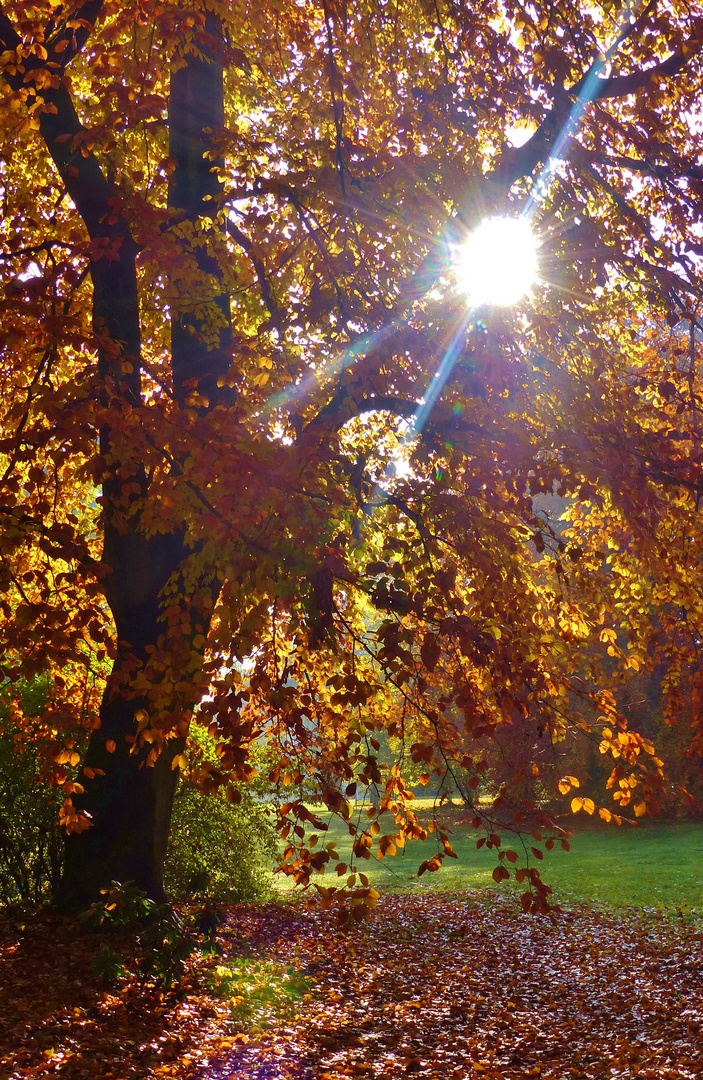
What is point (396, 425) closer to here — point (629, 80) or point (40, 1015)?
point (629, 80)

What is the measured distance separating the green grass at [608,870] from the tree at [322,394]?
278 inches

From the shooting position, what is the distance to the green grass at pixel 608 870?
1509cm

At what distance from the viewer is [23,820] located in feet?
31.0

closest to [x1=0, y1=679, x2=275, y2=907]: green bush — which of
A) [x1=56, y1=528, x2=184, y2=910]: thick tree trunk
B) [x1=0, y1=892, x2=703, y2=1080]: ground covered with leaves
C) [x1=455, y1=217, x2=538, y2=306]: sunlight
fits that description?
[x1=56, y1=528, x2=184, y2=910]: thick tree trunk

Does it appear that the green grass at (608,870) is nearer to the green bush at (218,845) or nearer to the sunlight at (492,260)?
the green bush at (218,845)

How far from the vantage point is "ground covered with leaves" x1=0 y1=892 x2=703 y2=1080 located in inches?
234

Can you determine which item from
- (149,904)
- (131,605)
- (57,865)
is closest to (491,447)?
(131,605)

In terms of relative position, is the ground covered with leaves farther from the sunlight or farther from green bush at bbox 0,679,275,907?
the sunlight

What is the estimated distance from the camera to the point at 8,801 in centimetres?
938

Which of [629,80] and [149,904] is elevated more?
[629,80]

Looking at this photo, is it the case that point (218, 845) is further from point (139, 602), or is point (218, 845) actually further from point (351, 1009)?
point (139, 602)

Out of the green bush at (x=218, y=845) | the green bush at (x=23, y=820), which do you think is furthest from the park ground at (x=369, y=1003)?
the green bush at (x=23, y=820)

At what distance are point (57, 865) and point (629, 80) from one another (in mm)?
10043

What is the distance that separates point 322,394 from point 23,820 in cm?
613
